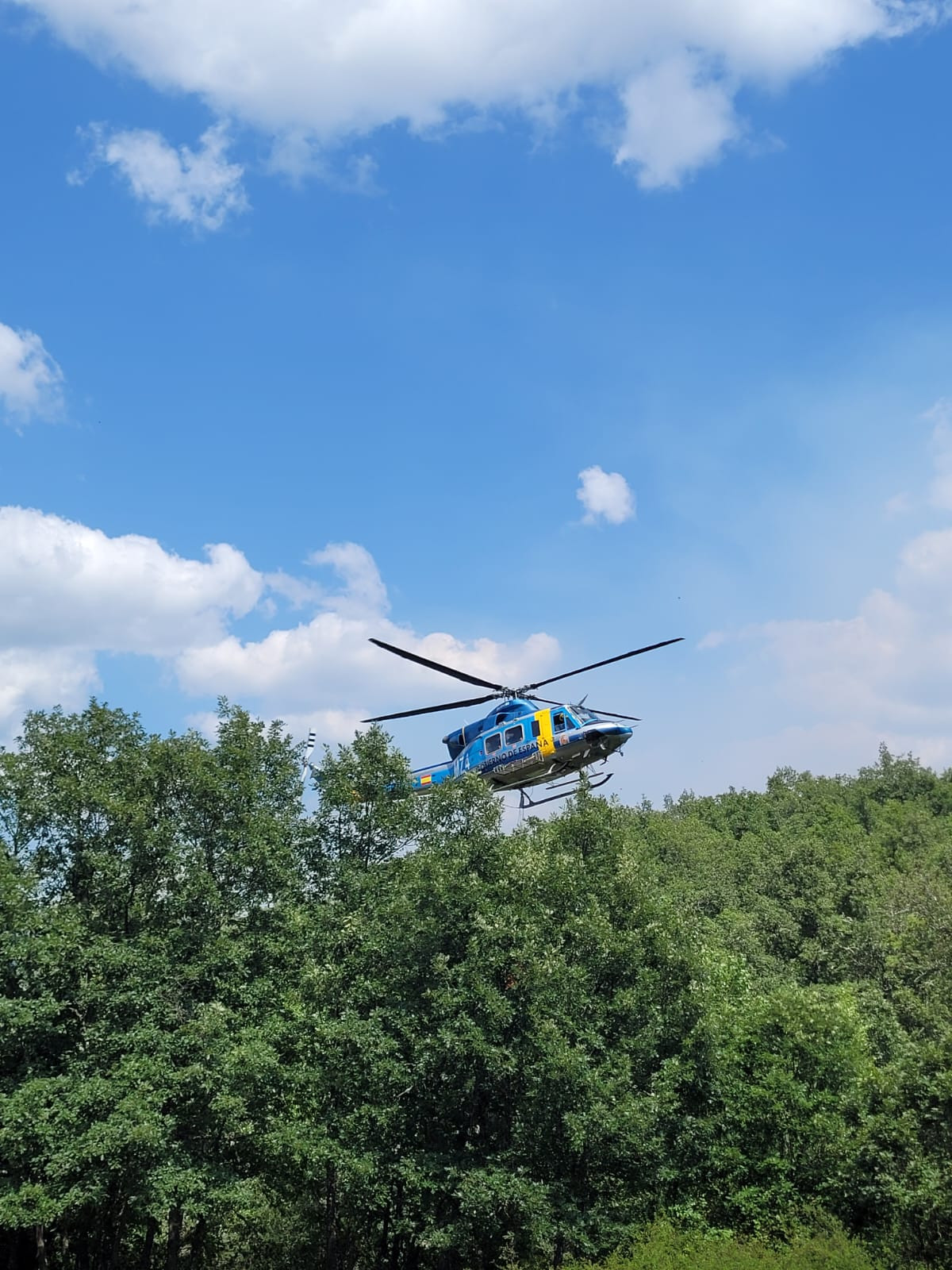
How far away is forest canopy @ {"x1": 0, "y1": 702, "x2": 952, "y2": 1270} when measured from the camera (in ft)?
78.7

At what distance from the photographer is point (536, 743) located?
104 ft

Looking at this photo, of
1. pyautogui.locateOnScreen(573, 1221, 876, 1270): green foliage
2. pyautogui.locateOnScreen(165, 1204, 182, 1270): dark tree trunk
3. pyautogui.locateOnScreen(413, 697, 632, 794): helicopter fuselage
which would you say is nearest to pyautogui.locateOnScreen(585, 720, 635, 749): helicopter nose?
pyautogui.locateOnScreen(413, 697, 632, 794): helicopter fuselage

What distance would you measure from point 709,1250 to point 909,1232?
468cm

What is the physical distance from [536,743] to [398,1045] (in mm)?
10472

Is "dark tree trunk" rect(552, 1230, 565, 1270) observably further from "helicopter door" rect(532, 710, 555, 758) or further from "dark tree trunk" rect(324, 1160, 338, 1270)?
"helicopter door" rect(532, 710, 555, 758)

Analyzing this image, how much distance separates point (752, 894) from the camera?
3054 inches

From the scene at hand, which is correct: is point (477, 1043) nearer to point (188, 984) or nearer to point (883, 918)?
point (188, 984)

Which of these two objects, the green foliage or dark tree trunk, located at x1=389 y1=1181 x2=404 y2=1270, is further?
dark tree trunk, located at x1=389 y1=1181 x2=404 y2=1270

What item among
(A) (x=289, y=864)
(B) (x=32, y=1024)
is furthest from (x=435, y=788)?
(B) (x=32, y=1024)

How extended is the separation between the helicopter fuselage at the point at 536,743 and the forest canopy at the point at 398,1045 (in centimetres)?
189

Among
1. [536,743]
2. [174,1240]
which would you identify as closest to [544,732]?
[536,743]

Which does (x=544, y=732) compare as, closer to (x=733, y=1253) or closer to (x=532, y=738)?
(x=532, y=738)

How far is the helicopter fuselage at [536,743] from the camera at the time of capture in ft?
103

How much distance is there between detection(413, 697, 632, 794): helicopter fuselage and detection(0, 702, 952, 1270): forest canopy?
74.4 inches
